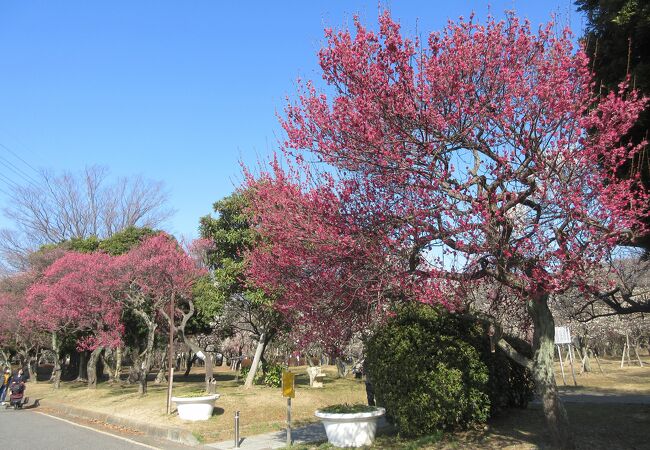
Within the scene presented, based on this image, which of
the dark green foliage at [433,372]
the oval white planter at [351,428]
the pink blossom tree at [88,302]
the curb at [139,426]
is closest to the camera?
the dark green foliage at [433,372]

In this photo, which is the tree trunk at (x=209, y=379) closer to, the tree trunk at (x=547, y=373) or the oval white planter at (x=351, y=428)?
the oval white planter at (x=351, y=428)

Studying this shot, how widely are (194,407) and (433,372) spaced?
8.09 metres

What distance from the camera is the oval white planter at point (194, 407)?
1437 cm

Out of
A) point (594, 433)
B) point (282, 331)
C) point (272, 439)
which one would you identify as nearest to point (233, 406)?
point (272, 439)

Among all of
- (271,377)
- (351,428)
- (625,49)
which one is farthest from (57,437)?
(625,49)

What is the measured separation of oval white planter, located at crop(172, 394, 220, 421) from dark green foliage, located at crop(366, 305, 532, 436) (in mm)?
6093

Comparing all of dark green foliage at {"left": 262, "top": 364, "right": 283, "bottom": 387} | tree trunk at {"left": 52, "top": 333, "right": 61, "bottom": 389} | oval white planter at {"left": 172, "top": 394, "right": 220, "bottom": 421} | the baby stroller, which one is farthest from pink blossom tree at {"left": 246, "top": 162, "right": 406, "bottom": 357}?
tree trunk at {"left": 52, "top": 333, "right": 61, "bottom": 389}

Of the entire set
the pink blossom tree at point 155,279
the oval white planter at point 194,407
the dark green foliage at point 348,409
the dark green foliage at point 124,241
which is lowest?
the oval white planter at point 194,407

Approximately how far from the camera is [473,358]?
9.60m

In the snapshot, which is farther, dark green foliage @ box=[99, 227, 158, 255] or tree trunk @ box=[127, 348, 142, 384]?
dark green foliage @ box=[99, 227, 158, 255]

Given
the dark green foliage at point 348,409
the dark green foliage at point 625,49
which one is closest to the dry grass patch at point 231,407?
the dark green foliage at point 348,409

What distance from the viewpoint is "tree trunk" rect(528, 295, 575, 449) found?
7.59 meters

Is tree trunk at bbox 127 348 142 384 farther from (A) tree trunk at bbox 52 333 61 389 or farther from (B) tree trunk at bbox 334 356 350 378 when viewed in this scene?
(B) tree trunk at bbox 334 356 350 378

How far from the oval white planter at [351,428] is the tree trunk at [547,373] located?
3421mm
